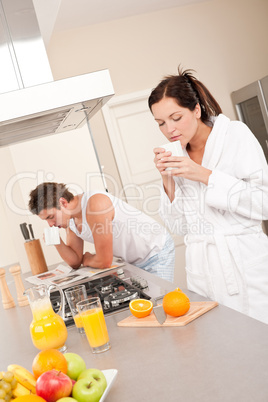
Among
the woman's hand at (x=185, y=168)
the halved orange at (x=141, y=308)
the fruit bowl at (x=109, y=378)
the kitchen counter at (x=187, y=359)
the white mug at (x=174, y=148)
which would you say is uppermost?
the white mug at (x=174, y=148)

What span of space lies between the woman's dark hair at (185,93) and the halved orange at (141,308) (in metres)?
0.77

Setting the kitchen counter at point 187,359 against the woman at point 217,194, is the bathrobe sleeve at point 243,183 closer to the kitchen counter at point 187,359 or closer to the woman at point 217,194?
the woman at point 217,194

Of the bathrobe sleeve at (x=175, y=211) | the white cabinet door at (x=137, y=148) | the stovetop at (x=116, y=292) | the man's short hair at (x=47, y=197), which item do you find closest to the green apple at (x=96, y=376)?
the stovetop at (x=116, y=292)

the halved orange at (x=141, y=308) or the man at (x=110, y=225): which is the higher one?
the man at (x=110, y=225)

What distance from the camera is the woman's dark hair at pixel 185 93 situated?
1.72 metres

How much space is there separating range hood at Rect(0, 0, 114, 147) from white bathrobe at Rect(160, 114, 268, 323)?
0.49 meters

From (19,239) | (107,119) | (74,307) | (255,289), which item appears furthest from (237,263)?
(107,119)

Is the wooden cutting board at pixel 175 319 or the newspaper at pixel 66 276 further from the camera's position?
the newspaper at pixel 66 276

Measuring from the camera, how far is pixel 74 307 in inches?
55.8

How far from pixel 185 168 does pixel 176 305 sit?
57 centimetres

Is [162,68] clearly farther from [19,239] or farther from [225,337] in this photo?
[225,337]

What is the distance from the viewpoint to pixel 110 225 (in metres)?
2.27

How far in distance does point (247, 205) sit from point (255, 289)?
1.01ft

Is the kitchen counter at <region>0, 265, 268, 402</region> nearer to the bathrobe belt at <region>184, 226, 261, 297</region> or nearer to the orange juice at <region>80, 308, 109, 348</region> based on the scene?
the orange juice at <region>80, 308, 109, 348</region>
